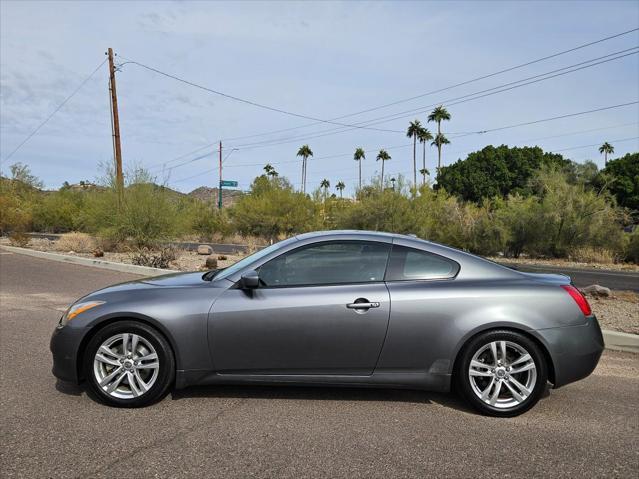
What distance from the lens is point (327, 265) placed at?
14.0ft

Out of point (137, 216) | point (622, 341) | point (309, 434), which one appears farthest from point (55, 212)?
point (309, 434)

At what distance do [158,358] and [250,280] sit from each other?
0.97 metres

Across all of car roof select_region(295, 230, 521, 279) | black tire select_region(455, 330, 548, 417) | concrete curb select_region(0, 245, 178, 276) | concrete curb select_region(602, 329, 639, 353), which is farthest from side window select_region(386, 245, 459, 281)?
concrete curb select_region(0, 245, 178, 276)

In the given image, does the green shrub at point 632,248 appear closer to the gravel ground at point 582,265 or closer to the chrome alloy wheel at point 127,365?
the gravel ground at point 582,265

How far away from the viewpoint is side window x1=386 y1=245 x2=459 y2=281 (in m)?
4.23

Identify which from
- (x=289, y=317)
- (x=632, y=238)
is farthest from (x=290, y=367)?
(x=632, y=238)

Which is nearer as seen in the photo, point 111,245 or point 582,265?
point 111,245

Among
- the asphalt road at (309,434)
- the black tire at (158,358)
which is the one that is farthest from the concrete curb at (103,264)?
the black tire at (158,358)

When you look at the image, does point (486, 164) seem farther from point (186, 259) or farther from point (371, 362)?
point (371, 362)

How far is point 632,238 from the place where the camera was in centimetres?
2492

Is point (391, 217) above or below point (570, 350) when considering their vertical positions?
above

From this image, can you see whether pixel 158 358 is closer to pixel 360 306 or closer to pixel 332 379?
pixel 332 379

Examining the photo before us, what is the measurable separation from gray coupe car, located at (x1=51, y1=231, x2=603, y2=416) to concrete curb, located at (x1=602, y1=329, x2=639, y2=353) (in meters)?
2.53

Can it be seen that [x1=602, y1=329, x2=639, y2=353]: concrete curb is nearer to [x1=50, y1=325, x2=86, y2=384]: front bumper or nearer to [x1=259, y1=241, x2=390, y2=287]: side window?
[x1=259, y1=241, x2=390, y2=287]: side window
